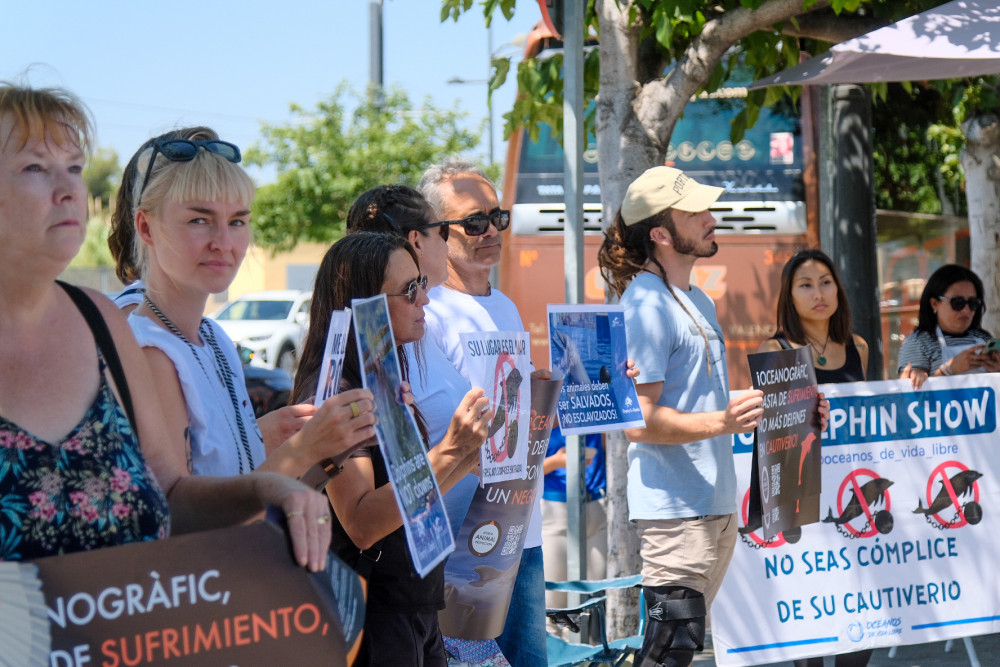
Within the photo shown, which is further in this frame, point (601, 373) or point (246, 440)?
point (601, 373)

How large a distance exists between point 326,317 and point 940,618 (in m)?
3.77

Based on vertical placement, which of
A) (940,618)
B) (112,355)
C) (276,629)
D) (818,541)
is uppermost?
(112,355)

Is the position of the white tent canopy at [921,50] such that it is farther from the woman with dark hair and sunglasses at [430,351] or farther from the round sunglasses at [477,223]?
the woman with dark hair and sunglasses at [430,351]

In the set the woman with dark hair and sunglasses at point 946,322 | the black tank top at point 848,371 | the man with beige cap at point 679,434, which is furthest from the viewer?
the woman with dark hair and sunglasses at point 946,322

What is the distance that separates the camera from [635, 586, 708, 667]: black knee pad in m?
3.92

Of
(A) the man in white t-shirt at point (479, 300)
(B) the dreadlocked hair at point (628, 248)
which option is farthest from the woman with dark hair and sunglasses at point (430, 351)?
(B) the dreadlocked hair at point (628, 248)

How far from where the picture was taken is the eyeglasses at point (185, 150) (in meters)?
2.42

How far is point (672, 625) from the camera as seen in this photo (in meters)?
3.93

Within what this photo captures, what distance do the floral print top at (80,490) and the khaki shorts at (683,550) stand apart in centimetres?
235

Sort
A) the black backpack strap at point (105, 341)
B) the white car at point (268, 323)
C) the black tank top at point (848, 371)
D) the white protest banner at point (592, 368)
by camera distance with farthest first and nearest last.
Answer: the white car at point (268, 323) < the black tank top at point (848, 371) < the white protest banner at point (592, 368) < the black backpack strap at point (105, 341)

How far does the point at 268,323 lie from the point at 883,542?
19.7m

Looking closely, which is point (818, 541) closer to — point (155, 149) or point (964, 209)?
point (155, 149)

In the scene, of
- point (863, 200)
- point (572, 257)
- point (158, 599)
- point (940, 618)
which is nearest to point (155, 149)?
point (158, 599)

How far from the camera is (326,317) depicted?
8.91ft
